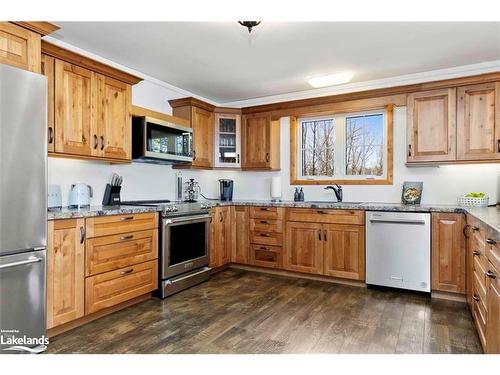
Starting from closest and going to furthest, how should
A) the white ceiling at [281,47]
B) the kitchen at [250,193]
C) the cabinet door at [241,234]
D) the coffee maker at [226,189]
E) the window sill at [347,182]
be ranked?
the kitchen at [250,193]
the white ceiling at [281,47]
the window sill at [347,182]
the cabinet door at [241,234]
the coffee maker at [226,189]

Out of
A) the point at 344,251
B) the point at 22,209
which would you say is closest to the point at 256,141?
the point at 344,251

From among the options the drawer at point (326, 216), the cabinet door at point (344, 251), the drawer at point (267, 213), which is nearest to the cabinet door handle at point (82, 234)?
the drawer at point (267, 213)

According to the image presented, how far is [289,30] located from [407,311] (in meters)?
2.66

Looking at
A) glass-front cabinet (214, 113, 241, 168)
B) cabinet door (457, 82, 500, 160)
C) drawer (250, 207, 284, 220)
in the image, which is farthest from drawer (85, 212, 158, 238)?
cabinet door (457, 82, 500, 160)

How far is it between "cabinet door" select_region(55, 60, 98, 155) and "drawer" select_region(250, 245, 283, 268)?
230 cm

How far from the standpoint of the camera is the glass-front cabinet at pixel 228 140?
182 inches

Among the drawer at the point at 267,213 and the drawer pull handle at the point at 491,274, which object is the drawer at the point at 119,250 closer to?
the drawer at the point at 267,213

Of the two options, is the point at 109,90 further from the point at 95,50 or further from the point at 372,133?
the point at 372,133

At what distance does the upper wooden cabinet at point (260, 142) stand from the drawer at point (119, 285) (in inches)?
82.0

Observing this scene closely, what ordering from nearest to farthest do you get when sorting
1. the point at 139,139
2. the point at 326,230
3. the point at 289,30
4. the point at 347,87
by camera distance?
the point at 289,30 < the point at 139,139 < the point at 326,230 < the point at 347,87

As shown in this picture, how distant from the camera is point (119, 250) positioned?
2.81 m

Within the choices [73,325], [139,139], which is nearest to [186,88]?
[139,139]

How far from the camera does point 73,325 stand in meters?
2.50

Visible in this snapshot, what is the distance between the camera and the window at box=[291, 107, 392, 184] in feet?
13.3
